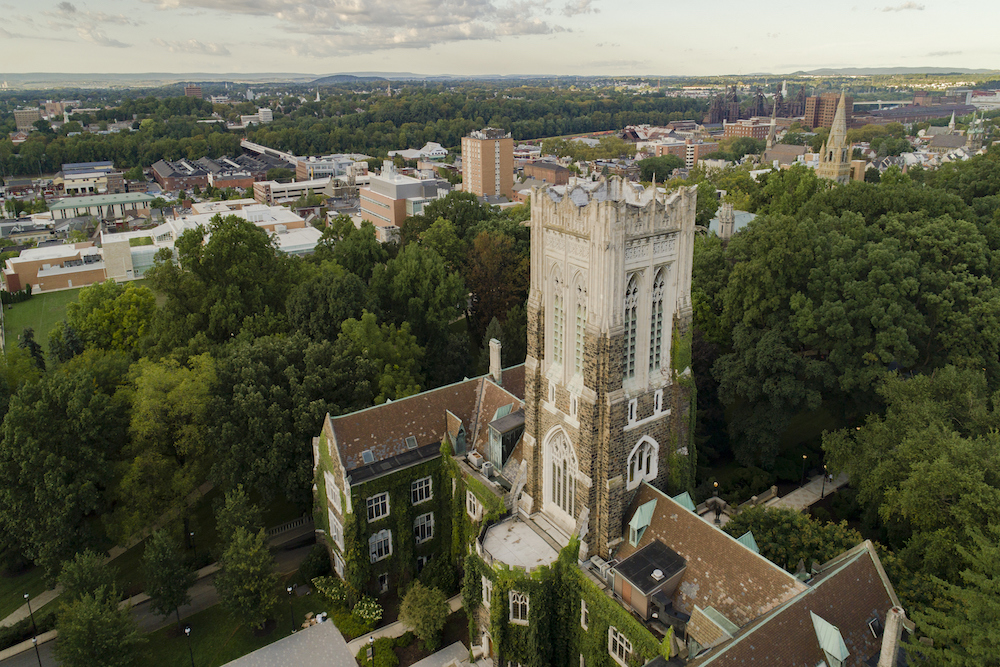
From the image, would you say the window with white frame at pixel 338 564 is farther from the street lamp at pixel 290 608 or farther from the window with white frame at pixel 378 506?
the window with white frame at pixel 378 506

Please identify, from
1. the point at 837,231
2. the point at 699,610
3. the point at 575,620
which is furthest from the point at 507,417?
the point at 837,231

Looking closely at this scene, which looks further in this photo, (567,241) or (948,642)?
(567,241)

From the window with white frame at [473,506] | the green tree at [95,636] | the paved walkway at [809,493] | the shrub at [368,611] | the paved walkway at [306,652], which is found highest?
the window with white frame at [473,506]

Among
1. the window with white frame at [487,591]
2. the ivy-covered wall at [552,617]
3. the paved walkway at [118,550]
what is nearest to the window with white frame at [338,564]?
the paved walkway at [118,550]

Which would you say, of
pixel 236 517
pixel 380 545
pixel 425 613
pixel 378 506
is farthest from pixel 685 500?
pixel 236 517

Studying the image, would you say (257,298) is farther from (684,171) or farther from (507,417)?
(684,171)

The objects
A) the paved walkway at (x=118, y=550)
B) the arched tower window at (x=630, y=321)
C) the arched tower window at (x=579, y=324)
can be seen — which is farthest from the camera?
the paved walkway at (x=118, y=550)

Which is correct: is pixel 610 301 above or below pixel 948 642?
above
